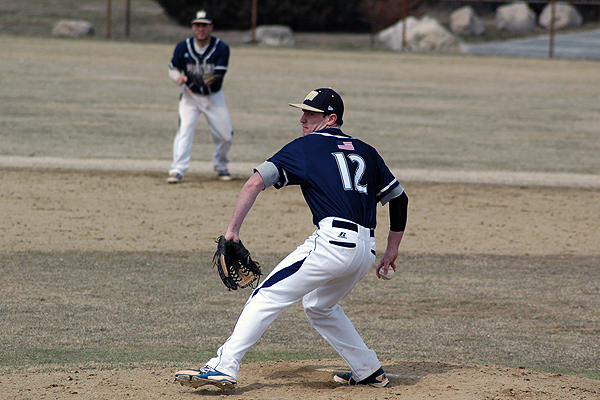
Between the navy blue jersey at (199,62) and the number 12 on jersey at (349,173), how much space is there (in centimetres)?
712

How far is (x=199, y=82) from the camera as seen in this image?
11.5m

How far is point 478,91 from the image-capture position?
24391 millimetres

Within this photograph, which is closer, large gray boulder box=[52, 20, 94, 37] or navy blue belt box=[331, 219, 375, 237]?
navy blue belt box=[331, 219, 375, 237]

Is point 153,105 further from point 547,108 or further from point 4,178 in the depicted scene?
point 547,108

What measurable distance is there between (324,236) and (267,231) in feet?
17.1

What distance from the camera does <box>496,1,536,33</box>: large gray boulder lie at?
40562mm

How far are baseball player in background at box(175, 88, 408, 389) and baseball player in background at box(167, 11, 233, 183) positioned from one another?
6.88m

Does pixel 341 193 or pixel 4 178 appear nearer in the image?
pixel 341 193

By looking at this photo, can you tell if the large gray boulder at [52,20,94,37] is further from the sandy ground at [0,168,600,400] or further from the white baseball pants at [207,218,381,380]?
the white baseball pants at [207,218,381,380]

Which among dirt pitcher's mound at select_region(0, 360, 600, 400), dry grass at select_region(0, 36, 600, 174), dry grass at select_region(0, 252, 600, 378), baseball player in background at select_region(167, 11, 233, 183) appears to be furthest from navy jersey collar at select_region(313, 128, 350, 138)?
dry grass at select_region(0, 36, 600, 174)

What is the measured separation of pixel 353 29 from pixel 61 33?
46.6 ft

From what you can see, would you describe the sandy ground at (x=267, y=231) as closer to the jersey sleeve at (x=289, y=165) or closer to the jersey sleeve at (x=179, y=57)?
the jersey sleeve at (x=289, y=165)

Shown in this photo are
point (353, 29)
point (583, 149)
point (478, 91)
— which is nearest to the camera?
point (583, 149)

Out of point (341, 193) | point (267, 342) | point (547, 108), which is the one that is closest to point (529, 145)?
point (547, 108)
